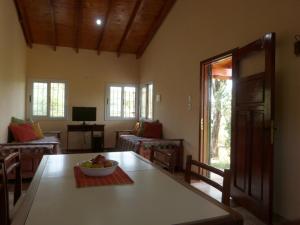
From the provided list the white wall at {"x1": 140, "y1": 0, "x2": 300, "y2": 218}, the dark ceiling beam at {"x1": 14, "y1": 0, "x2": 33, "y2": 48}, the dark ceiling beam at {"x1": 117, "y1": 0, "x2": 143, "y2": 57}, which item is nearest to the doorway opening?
the white wall at {"x1": 140, "y1": 0, "x2": 300, "y2": 218}

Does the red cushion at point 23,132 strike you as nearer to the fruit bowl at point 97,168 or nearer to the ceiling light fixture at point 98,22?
the ceiling light fixture at point 98,22

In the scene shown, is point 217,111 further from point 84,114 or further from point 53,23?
point 53,23

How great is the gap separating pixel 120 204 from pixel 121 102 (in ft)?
21.2

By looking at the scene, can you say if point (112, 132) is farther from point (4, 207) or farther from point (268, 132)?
point (4, 207)

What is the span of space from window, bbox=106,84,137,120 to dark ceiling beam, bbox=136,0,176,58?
119cm

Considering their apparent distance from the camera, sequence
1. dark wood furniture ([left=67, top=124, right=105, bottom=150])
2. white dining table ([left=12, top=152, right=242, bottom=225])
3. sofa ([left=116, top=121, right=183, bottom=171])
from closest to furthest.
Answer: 1. white dining table ([left=12, top=152, right=242, bottom=225])
2. sofa ([left=116, top=121, right=183, bottom=171])
3. dark wood furniture ([left=67, top=124, right=105, bottom=150])

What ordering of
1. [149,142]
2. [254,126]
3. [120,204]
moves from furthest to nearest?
[149,142]
[254,126]
[120,204]

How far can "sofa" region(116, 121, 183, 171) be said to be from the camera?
4887 millimetres

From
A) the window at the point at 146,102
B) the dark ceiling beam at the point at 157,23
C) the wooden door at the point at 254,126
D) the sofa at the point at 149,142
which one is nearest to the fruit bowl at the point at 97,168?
the wooden door at the point at 254,126

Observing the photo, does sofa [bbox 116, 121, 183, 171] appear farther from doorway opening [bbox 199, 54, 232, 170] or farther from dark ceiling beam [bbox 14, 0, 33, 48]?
dark ceiling beam [bbox 14, 0, 33, 48]

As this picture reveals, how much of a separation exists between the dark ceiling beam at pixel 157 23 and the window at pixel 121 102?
119 cm

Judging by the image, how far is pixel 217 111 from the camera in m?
5.37

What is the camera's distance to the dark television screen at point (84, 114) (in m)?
6.81

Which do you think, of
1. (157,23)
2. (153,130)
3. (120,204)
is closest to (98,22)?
(157,23)
